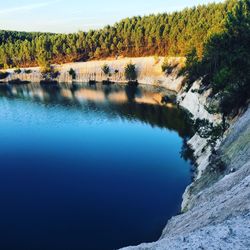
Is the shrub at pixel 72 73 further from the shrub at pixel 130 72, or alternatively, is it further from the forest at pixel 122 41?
the shrub at pixel 130 72

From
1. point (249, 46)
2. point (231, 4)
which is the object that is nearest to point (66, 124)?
point (249, 46)

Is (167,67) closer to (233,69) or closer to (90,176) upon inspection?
(233,69)

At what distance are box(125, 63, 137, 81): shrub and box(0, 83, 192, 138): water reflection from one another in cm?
859

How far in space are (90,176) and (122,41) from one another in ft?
454

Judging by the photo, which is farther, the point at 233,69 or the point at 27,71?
the point at 27,71

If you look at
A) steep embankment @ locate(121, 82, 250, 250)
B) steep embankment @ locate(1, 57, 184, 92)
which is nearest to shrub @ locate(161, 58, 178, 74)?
steep embankment @ locate(1, 57, 184, 92)

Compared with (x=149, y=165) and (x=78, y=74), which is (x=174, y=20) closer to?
(x=78, y=74)

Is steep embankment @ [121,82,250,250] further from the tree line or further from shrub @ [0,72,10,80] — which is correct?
shrub @ [0,72,10,80]

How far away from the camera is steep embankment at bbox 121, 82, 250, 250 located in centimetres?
1911

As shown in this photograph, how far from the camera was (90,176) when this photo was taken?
5459cm

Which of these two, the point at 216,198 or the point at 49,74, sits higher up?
the point at 49,74

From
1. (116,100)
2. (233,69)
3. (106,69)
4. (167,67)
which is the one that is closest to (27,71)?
(106,69)

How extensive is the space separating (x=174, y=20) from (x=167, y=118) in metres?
103

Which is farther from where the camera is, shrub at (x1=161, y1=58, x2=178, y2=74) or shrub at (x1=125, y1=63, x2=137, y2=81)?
shrub at (x1=125, y1=63, x2=137, y2=81)
